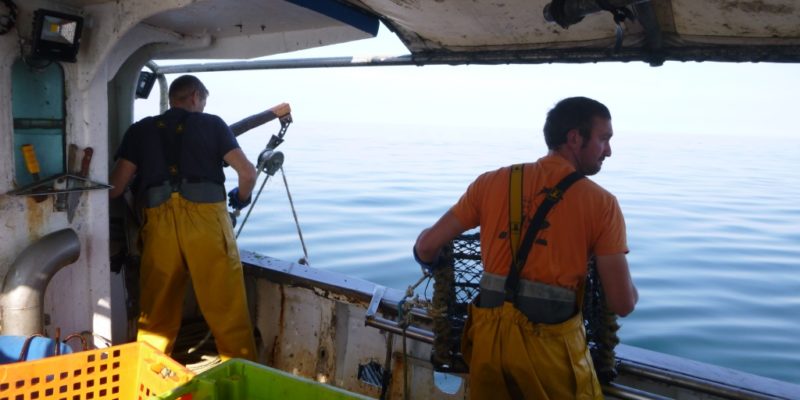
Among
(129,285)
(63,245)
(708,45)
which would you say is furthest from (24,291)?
(708,45)

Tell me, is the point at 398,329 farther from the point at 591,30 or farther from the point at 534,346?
the point at 591,30

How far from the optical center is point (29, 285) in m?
2.65

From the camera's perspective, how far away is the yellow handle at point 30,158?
109 inches

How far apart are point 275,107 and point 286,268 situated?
135 cm

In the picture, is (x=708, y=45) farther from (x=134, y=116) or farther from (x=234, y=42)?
(x=134, y=116)

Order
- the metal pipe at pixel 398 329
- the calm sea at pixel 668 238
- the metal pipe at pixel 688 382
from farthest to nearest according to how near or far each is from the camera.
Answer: the calm sea at pixel 668 238 < the metal pipe at pixel 398 329 < the metal pipe at pixel 688 382

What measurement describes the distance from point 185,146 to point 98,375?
1.84 metres

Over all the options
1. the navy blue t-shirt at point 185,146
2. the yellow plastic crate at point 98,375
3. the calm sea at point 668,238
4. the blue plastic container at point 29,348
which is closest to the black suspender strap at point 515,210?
the yellow plastic crate at point 98,375

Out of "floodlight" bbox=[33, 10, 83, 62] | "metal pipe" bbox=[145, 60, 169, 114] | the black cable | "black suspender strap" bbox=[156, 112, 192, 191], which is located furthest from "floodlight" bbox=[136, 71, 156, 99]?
the black cable

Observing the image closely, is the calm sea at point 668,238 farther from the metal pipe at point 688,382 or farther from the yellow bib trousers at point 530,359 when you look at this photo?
the yellow bib trousers at point 530,359

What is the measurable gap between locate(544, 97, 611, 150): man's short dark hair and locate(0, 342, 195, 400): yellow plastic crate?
1546 mm

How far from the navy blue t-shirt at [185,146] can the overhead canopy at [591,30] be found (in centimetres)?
114

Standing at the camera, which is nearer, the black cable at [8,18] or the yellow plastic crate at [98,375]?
the yellow plastic crate at [98,375]

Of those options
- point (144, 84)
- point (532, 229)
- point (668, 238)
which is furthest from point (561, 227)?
point (668, 238)
